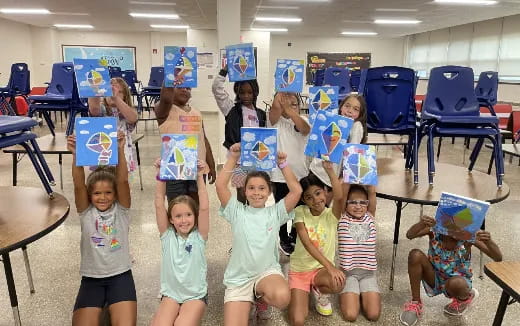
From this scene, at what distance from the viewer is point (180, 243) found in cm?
185

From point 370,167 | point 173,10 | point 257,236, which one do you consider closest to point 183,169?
point 257,236

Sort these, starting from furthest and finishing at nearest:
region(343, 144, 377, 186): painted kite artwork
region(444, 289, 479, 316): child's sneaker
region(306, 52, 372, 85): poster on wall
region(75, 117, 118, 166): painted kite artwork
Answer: region(306, 52, 372, 85): poster on wall < region(444, 289, 479, 316): child's sneaker < region(343, 144, 377, 186): painted kite artwork < region(75, 117, 118, 166): painted kite artwork

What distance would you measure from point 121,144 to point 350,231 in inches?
50.8

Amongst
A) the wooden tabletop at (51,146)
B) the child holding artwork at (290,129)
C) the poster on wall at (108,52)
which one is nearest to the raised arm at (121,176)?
the child holding artwork at (290,129)

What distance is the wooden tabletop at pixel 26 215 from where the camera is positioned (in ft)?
4.94

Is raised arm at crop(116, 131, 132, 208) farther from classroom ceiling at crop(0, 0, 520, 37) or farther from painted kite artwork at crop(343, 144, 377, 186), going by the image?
classroom ceiling at crop(0, 0, 520, 37)

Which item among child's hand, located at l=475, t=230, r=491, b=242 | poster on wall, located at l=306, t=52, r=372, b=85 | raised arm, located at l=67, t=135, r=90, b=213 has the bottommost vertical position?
child's hand, located at l=475, t=230, r=491, b=242

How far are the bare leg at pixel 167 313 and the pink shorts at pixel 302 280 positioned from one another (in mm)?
632

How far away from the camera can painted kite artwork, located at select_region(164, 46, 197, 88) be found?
2203 mm

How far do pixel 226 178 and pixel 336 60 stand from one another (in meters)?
13.2

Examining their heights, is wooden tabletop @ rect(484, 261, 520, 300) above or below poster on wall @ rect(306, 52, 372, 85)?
below

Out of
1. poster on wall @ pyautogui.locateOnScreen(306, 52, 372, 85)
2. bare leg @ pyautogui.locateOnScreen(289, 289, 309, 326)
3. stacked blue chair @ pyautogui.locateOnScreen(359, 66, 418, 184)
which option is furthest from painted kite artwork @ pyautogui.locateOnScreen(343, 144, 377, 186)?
poster on wall @ pyautogui.locateOnScreen(306, 52, 372, 85)

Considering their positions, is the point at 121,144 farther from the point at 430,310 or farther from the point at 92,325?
the point at 430,310

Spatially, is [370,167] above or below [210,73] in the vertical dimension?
below
